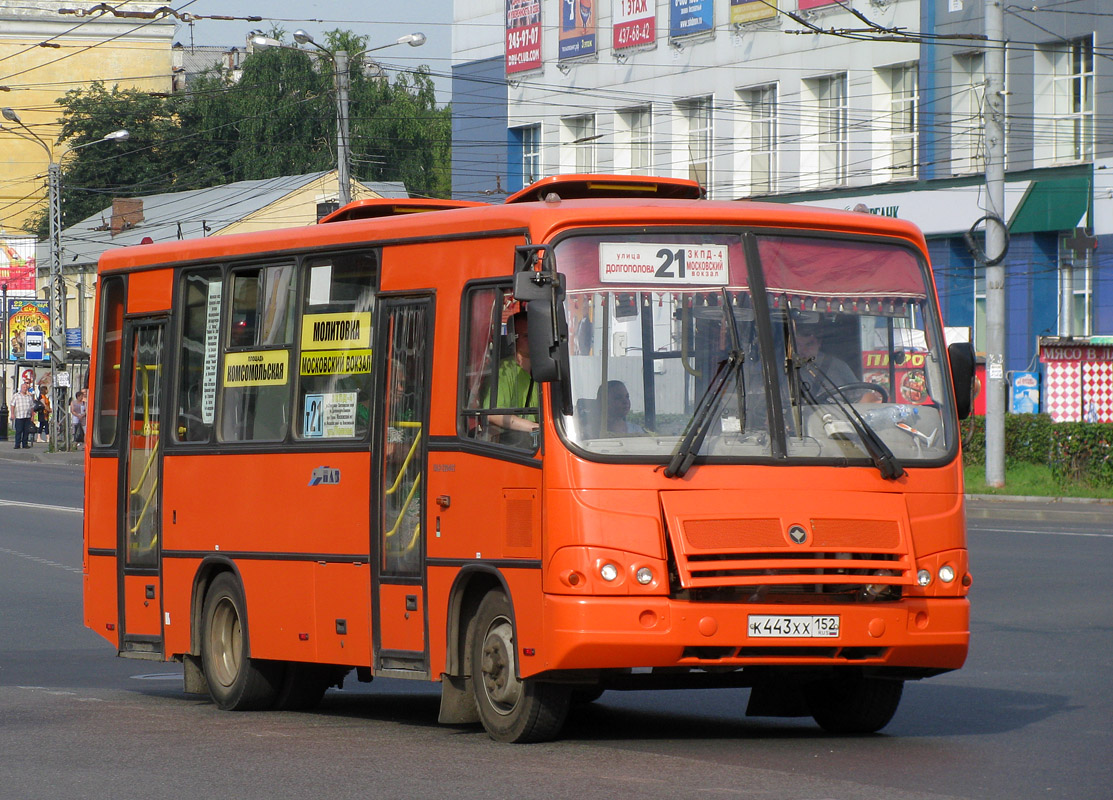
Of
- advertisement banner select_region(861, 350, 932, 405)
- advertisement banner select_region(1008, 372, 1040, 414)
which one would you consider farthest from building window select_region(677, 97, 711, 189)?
advertisement banner select_region(861, 350, 932, 405)

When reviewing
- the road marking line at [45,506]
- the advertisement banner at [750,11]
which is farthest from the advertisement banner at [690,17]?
the road marking line at [45,506]

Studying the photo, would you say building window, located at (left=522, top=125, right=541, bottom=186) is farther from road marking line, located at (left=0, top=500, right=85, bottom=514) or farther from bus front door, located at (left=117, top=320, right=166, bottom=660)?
bus front door, located at (left=117, top=320, right=166, bottom=660)

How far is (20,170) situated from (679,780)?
89.9 meters

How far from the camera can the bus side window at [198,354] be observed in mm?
11891

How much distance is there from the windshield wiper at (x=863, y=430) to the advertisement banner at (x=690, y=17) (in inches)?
1573

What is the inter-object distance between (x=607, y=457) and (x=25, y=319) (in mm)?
51433

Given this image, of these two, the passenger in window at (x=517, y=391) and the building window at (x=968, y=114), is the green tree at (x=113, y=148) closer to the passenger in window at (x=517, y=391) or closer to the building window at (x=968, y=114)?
the building window at (x=968, y=114)

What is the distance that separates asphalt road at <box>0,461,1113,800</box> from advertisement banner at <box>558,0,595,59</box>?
1501 inches

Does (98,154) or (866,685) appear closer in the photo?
(866,685)

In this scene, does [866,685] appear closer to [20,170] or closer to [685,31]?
[685,31]

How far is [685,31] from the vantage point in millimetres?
48844

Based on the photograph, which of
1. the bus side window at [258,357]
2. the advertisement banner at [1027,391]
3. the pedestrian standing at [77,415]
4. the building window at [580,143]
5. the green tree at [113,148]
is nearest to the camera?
the bus side window at [258,357]

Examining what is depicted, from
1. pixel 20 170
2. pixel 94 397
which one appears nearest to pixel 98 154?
pixel 20 170

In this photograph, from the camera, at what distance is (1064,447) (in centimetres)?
3266
